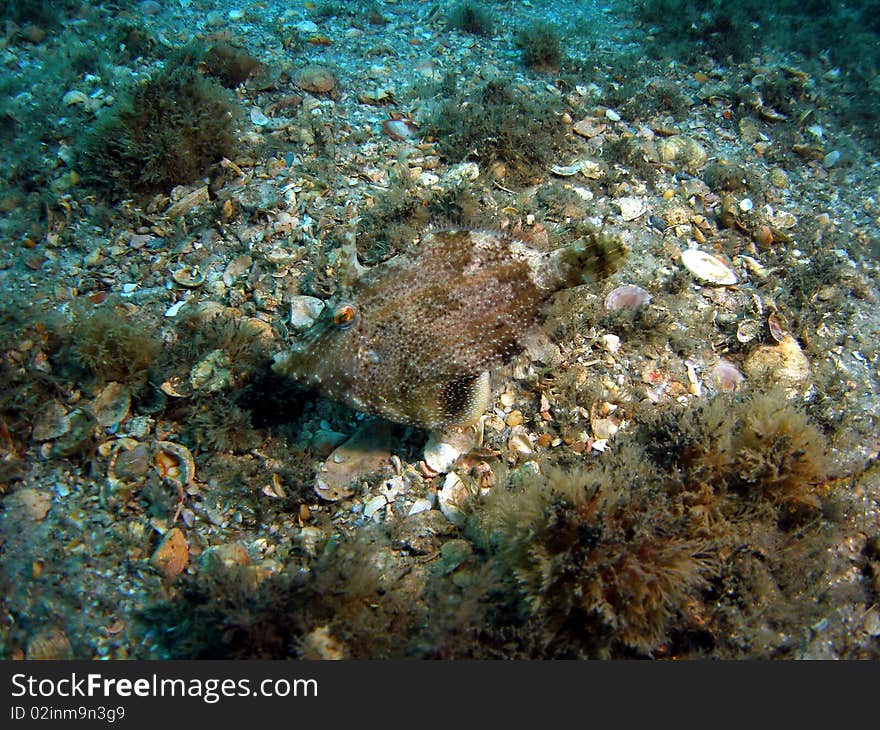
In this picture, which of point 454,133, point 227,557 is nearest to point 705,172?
point 454,133

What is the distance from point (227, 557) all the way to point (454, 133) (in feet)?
17.5

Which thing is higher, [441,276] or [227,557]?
[441,276]

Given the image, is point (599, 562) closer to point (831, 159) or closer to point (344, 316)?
point (344, 316)

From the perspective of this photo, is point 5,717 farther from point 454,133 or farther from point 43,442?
point 454,133

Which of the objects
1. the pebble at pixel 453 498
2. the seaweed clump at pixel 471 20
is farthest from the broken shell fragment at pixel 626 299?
the seaweed clump at pixel 471 20

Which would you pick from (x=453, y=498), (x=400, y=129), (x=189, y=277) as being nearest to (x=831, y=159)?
(x=400, y=129)

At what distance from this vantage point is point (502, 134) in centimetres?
601

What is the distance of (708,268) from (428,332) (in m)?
3.49

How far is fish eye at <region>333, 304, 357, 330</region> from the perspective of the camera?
11.6 ft

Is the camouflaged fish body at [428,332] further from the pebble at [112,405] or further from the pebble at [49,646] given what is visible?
the pebble at [49,646]

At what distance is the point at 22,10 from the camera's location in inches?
336

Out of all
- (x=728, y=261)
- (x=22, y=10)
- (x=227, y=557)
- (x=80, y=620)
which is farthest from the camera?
(x=22, y=10)

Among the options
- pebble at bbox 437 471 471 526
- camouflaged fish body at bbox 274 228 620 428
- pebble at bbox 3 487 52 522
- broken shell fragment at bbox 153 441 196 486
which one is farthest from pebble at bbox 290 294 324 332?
pebble at bbox 3 487 52 522

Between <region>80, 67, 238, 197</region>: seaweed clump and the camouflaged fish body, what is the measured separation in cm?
364
